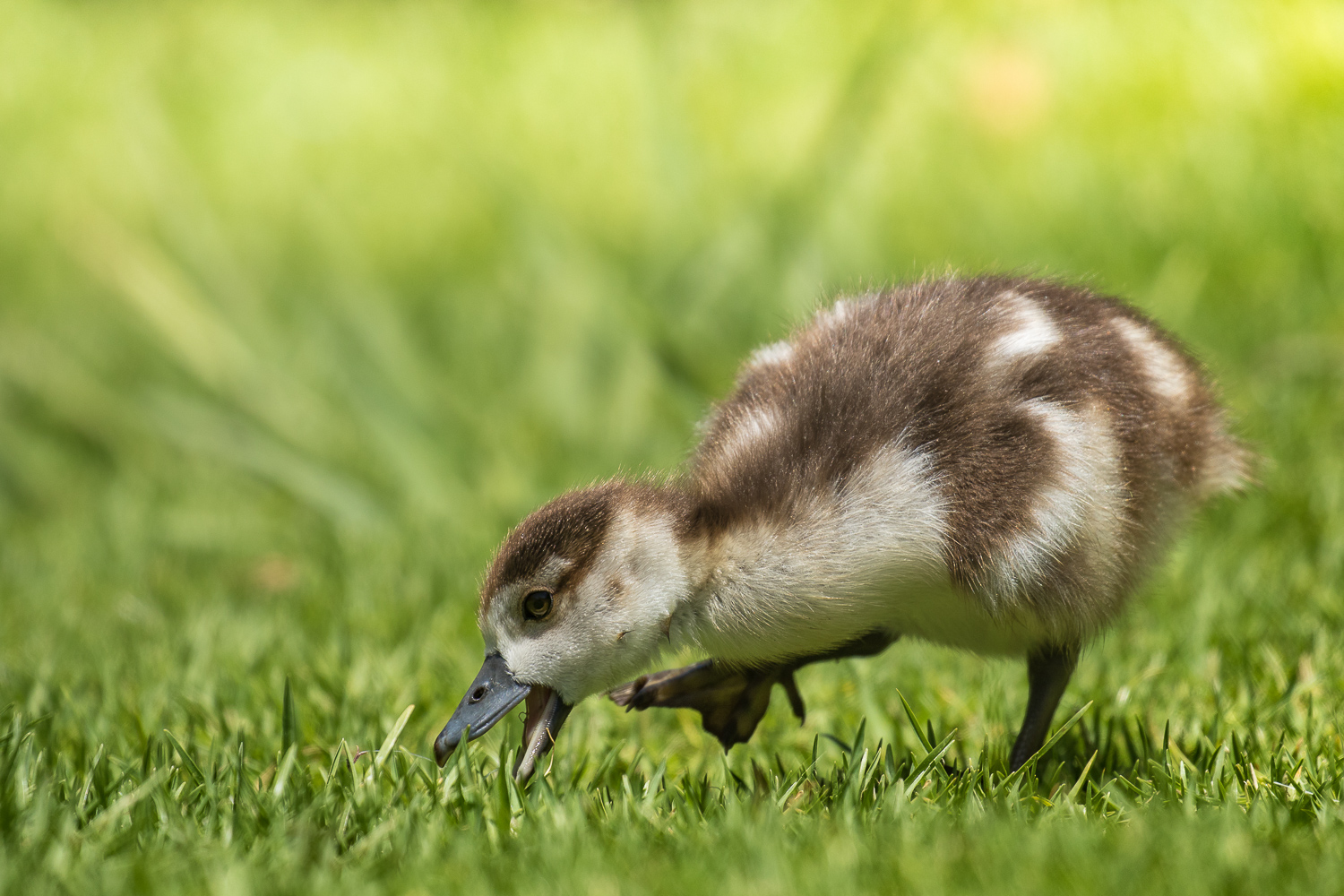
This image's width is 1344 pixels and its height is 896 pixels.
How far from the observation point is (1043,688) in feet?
9.89

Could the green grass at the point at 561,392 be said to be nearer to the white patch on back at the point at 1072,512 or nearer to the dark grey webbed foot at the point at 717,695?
the dark grey webbed foot at the point at 717,695

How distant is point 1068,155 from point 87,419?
5922mm

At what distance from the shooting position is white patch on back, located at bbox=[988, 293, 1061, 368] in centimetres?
288

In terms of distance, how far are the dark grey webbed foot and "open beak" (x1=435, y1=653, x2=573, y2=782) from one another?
266 mm

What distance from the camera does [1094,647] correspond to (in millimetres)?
3926

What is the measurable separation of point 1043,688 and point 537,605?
3.73 feet

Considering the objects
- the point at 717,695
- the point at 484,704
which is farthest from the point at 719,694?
the point at 484,704

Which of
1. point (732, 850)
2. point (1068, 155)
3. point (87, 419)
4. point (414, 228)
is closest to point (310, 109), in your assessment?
point (414, 228)

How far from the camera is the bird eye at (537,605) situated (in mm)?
2828

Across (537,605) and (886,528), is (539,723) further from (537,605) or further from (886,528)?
(886,528)

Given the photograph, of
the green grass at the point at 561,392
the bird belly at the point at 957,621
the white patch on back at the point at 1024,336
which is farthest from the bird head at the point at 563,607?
the white patch on back at the point at 1024,336

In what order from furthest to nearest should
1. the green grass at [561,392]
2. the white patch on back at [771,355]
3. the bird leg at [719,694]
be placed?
the white patch on back at [771,355], the bird leg at [719,694], the green grass at [561,392]

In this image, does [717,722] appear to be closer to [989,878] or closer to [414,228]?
[989,878]

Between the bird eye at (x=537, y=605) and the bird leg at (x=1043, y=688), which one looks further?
the bird leg at (x=1043, y=688)
